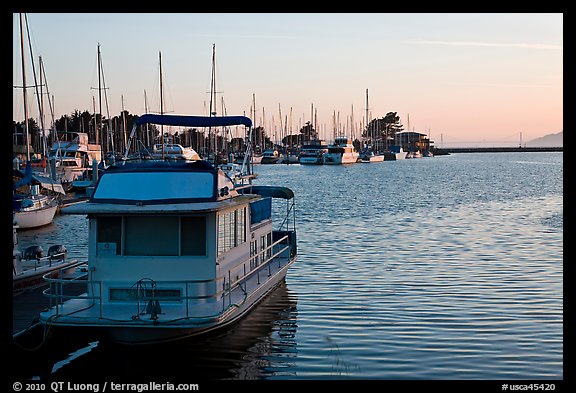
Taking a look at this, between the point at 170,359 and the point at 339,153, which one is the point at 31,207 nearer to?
the point at 170,359

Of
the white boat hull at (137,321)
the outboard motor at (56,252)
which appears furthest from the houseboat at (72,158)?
the white boat hull at (137,321)

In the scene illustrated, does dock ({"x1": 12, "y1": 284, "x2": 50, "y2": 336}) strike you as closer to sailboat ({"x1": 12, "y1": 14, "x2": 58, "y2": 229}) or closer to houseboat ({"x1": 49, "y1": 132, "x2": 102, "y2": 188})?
sailboat ({"x1": 12, "y1": 14, "x2": 58, "y2": 229})

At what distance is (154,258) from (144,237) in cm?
51

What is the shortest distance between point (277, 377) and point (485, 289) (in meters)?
10.8

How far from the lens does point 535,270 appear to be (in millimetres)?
27922

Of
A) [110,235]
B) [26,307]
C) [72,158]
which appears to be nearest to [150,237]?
[110,235]

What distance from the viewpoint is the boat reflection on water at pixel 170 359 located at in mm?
15438

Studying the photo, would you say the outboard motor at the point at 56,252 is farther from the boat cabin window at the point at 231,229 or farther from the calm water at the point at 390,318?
the boat cabin window at the point at 231,229

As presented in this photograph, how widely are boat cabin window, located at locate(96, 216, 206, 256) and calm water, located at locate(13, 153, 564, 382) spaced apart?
6.60 feet

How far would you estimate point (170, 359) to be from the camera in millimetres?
15852

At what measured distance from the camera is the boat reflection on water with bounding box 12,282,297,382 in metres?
15.4

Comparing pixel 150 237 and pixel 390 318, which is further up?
pixel 150 237

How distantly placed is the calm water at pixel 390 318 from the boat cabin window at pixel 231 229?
2.01 meters
